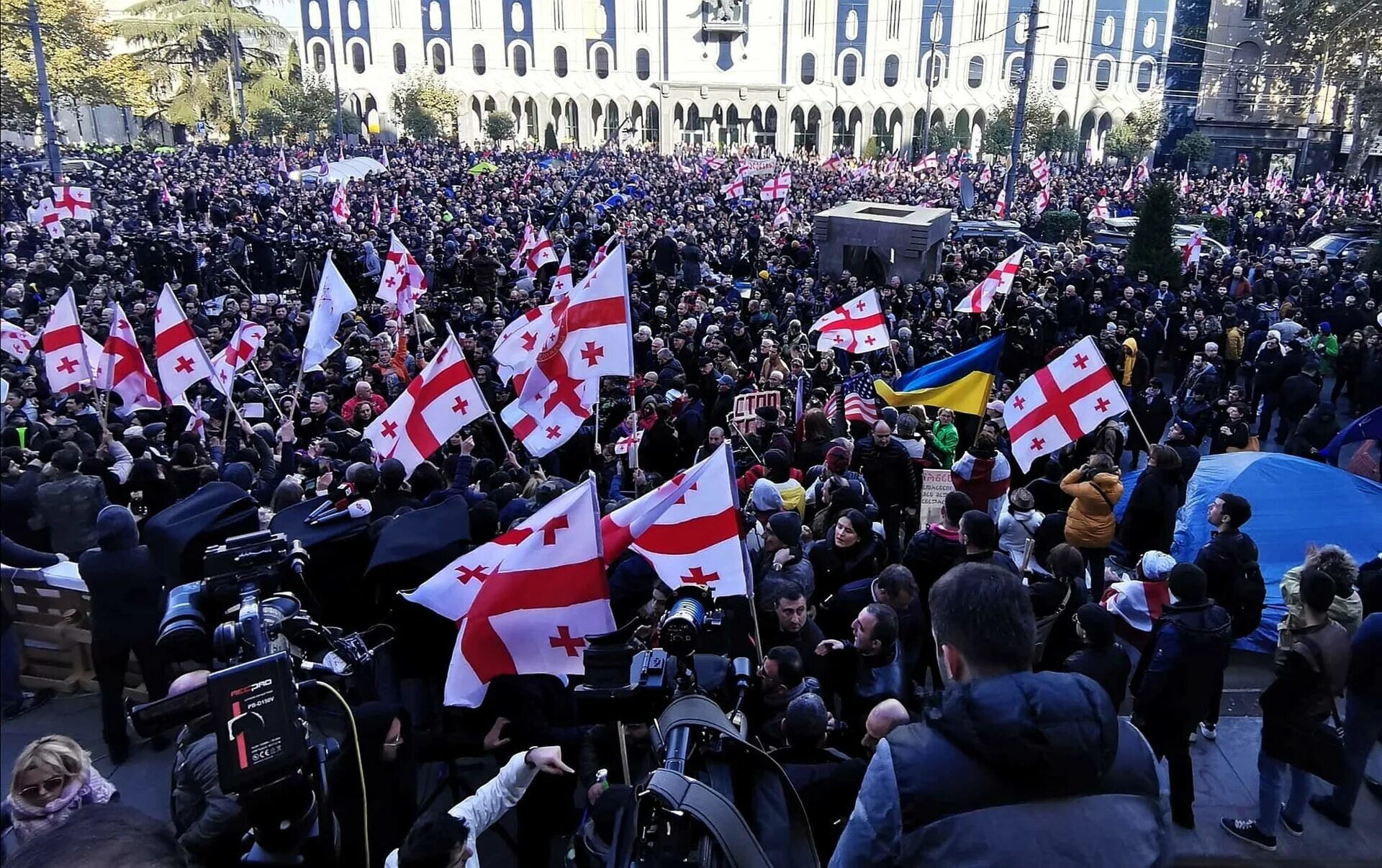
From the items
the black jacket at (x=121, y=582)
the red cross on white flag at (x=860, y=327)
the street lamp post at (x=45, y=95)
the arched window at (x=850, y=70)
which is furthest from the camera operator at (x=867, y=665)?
the arched window at (x=850, y=70)

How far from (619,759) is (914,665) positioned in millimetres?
1501

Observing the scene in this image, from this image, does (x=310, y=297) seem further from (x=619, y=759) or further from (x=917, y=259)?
(x=619, y=759)

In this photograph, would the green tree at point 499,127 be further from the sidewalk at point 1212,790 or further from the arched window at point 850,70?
the sidewalk at point 1212,790

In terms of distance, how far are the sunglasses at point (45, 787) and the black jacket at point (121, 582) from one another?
6.27 feet

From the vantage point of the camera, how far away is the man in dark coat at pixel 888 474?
6805mm

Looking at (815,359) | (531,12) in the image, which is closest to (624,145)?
(531,12)

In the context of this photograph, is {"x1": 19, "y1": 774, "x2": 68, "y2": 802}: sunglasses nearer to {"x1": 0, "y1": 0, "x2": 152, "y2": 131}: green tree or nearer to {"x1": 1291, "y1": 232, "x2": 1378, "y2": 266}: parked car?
{"x1": 0, "y1": 0, "x2": 152, "y2": 131}: green tree

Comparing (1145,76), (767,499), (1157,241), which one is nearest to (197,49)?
(1157,241)

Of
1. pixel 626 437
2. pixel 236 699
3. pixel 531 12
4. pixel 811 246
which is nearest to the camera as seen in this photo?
pixel 236 699

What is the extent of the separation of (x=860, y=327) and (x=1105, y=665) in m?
5.92

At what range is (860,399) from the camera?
7.97 metres

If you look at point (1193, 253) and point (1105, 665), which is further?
point (1193, 253)

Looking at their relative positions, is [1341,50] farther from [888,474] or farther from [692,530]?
[692,530]

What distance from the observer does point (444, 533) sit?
4281 millimetres
